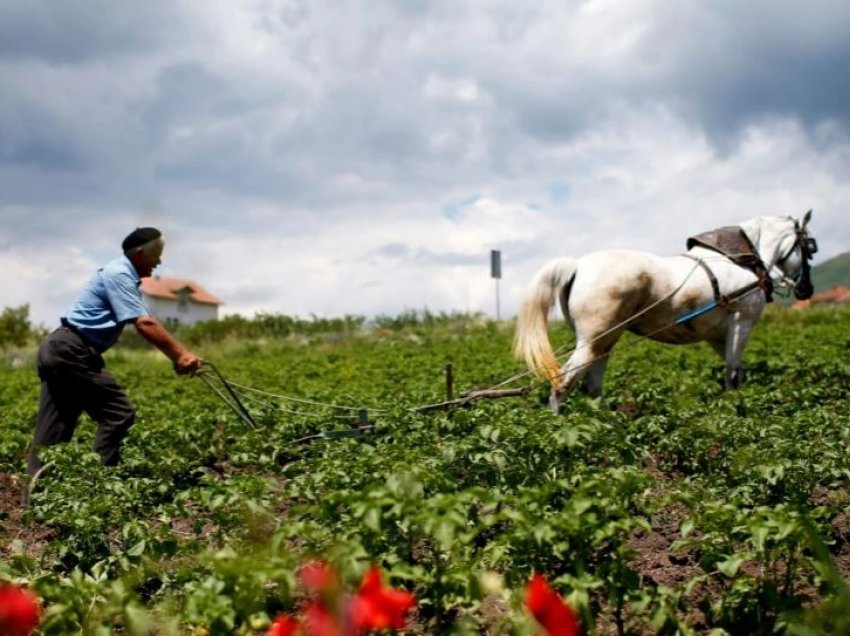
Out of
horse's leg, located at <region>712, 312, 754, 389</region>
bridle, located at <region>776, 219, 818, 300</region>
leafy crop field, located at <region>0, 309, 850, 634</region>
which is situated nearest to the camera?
leafy crop field, located at <region>0, 309, 850, 634</region>

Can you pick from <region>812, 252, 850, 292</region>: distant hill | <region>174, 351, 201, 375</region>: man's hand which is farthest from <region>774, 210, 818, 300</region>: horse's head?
<region>812, 252, 850, 292</region>: distant hill

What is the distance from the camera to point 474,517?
155 inches

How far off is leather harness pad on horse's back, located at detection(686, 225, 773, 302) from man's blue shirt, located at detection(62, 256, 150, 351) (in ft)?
16.0

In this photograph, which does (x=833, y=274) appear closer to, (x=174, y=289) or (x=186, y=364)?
(x=174, y=289)

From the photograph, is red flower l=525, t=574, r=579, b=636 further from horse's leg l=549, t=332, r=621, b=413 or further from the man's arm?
horse's leg l=549, t=332, r=621, b=413

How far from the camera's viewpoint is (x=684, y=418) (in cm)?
582

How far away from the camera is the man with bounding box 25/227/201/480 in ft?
17.7

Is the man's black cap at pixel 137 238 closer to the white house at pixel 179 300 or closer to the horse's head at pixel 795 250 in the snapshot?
the horse's head at pixel 795 250

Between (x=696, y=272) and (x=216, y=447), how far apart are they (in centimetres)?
412

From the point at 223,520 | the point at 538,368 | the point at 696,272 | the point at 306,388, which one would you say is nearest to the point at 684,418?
the point at 538,368

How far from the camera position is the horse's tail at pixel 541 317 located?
23.2ft

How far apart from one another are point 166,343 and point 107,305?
519 mm

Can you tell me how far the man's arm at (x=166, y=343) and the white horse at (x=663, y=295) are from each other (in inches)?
105

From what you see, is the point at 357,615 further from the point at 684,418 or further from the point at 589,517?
the point at 684,418
